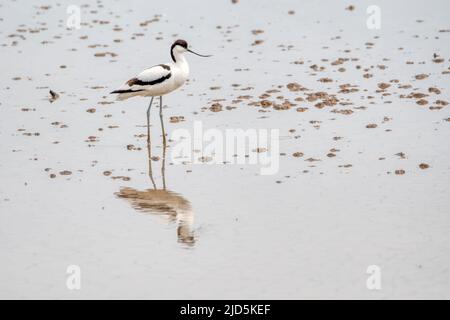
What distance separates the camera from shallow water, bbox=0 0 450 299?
1277 cm

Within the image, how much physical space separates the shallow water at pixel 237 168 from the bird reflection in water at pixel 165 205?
0.15 feet

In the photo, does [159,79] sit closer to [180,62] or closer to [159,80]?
[159,80]

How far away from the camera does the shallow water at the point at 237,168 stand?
12.8 metres

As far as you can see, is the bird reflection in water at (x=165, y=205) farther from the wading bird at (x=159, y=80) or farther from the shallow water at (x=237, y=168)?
the wading bird at (x=159, y=80)

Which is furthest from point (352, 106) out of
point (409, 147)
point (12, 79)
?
point (12, 79)

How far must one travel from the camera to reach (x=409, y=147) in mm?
17922

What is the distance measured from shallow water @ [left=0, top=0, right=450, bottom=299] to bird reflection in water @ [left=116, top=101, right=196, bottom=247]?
0.05 meters

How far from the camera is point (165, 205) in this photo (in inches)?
618

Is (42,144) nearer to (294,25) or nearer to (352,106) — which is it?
(352,106)

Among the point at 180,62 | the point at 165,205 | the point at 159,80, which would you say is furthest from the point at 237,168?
the point at 180,62

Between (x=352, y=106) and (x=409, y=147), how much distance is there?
3.08 m

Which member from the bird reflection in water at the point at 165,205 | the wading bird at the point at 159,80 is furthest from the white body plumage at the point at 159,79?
the bird reflection in water at the point at 165,205

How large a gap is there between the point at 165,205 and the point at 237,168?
217 cm

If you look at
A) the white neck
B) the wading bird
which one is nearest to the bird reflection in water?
the wading bird
